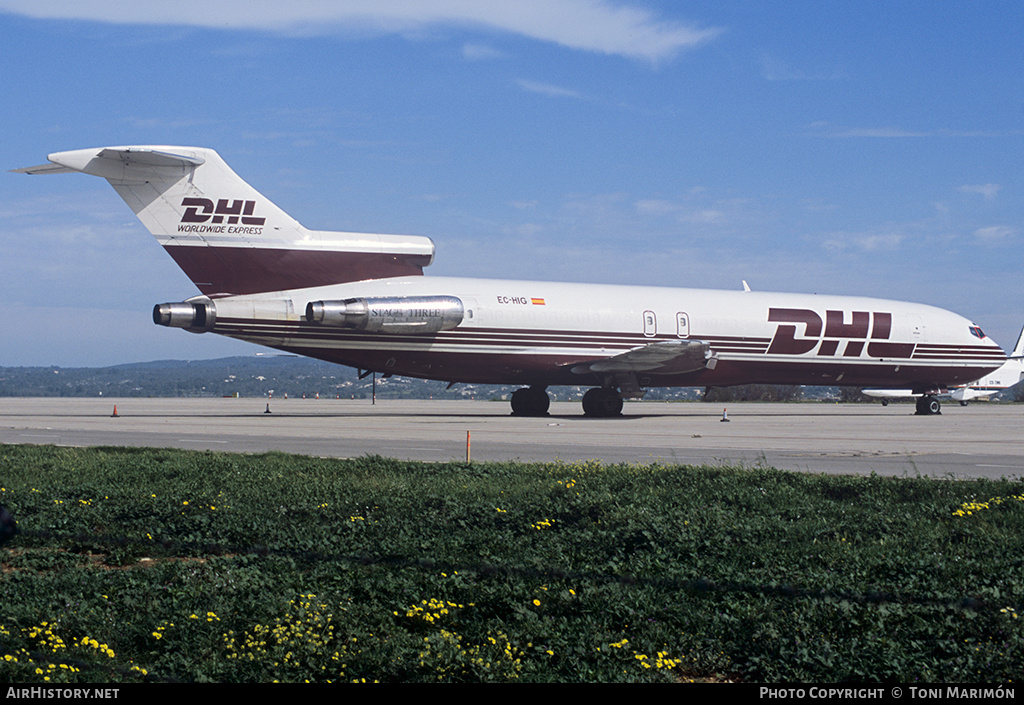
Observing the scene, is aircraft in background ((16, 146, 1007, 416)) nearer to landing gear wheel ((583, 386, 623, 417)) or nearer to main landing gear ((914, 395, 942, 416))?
landing gear wheel ((583, 386, 623, 417))

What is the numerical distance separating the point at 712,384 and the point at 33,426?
23.8m

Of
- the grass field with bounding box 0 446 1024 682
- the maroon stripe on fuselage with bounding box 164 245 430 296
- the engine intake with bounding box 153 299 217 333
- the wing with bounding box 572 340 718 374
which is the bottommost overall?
the grass field with bounding box 0 446 1024 682

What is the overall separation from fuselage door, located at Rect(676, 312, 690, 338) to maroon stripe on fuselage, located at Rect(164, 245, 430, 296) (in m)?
10.9

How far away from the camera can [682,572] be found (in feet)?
24.3

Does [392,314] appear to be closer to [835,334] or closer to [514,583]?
[835,334]

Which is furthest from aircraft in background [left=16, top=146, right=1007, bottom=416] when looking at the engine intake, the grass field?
the grass field

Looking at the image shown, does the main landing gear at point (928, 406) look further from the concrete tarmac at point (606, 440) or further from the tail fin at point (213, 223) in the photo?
the tail fin at point (213, 223)

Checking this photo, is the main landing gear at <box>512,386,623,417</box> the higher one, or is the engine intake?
the engine intake

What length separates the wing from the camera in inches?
1241

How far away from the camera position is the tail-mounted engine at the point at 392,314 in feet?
92.6

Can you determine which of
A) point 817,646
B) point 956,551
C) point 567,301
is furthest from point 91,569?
point 567,301

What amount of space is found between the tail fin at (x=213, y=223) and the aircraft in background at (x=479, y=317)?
0.04 metres

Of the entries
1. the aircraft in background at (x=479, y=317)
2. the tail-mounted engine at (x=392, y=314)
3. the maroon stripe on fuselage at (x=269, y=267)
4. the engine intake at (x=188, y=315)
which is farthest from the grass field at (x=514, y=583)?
the aircraft in background at (x=479, y=317)

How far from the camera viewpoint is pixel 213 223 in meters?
27.8
